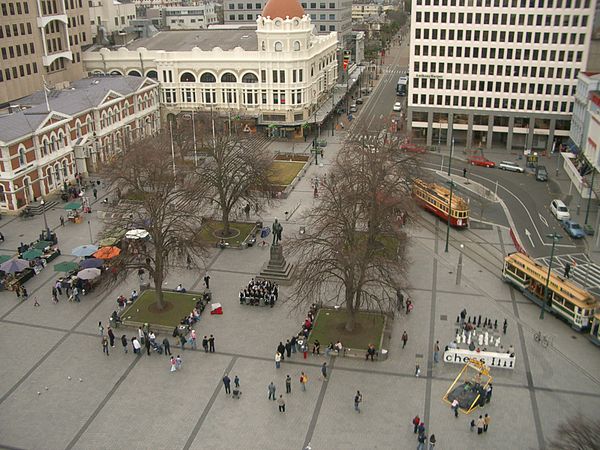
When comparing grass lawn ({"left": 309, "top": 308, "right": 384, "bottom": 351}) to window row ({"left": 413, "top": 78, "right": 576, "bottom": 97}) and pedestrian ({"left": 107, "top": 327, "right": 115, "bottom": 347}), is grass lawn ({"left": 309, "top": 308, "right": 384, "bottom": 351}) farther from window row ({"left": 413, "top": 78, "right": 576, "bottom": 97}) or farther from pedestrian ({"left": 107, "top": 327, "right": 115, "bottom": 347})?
window row ({"left": 413, "top": 78, "right": 576, "bottom": 97})

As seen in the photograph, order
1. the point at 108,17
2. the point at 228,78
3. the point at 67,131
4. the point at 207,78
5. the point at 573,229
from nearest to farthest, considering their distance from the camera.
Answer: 1. the point at 573,229
2. the point at 67,131
3. the point at 228,78
4. the point at 207,78
5. the point at 108,17

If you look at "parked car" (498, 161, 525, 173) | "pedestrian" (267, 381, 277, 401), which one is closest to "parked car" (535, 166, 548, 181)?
"parked car" (498, 161, 525, 173)

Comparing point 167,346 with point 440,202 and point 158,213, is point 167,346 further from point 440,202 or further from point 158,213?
point 440,202

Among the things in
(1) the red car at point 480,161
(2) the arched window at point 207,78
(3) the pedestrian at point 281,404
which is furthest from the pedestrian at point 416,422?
(2) the arched window at point 207,78

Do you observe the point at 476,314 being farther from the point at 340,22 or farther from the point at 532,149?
the point at 340,22

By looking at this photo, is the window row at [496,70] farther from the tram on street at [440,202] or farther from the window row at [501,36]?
the tram on street at [440,202]

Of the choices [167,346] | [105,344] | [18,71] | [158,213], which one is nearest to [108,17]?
[18,71]
